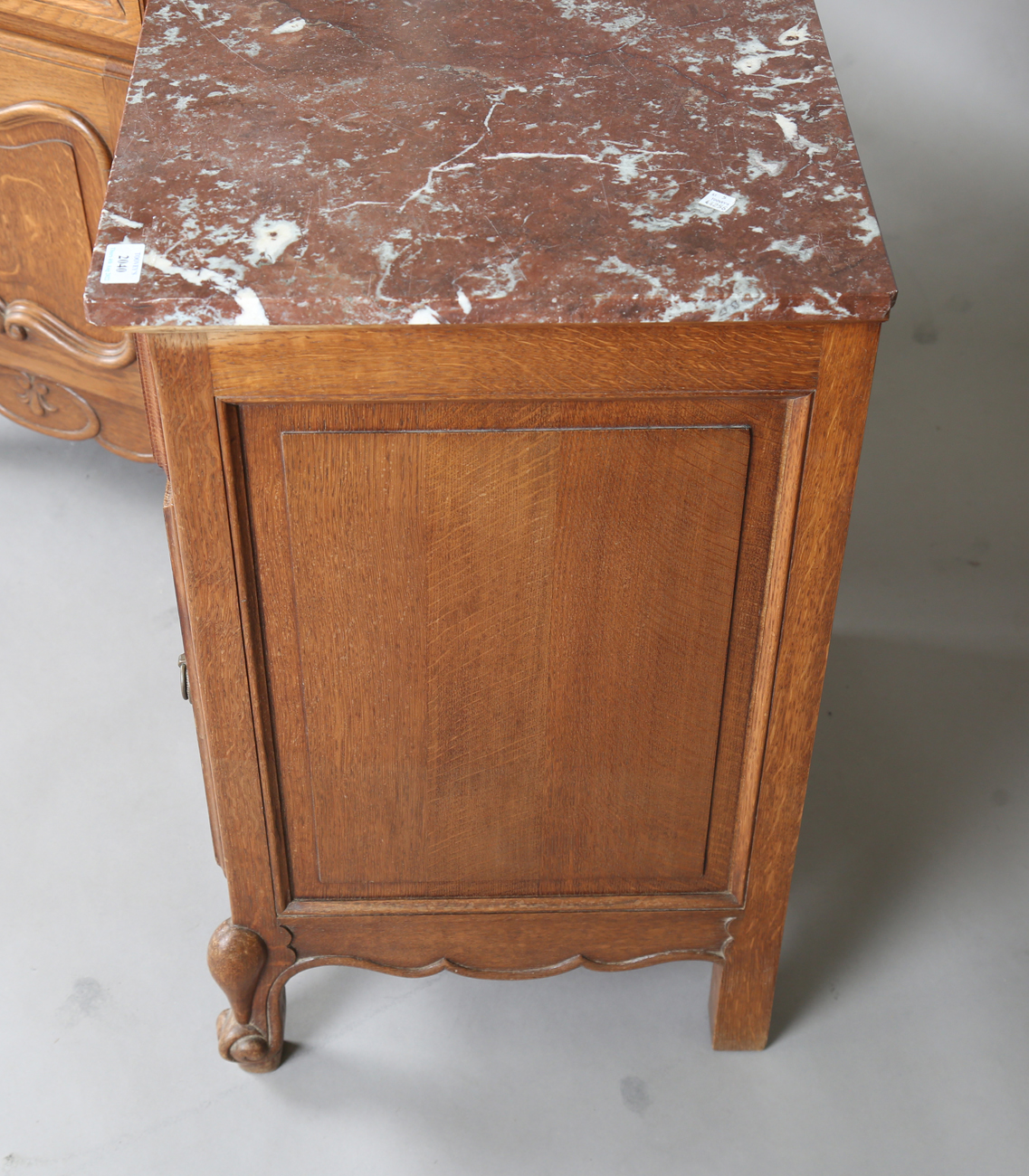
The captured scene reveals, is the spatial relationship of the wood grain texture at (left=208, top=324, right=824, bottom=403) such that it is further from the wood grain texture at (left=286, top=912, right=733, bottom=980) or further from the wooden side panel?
the wood grain texture at (left=286, top=912, right=733, bottom=980)

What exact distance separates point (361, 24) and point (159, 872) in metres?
1.15

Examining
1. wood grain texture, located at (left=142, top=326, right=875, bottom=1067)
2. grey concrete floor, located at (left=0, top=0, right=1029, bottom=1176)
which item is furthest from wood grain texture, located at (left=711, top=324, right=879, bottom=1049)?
grey concrete floor, located at (left=0, top=0, right=1029, bottom=1176)

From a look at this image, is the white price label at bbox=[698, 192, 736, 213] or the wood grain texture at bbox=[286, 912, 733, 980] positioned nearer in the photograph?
the white price label at bbox=[698, 192, 736, 213]

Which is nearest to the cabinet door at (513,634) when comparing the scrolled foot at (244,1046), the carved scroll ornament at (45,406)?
the scrolled foot at (244,1046)

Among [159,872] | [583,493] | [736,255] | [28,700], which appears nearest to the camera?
[736,255]

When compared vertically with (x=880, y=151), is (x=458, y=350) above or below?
above

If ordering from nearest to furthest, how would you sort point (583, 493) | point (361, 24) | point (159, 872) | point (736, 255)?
point (736, 255) → point (583, 493) → point (361, 24) → point (159, 872)

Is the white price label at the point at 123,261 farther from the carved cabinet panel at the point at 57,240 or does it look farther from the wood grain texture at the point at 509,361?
the carved cabinet panel at the point at 57,240

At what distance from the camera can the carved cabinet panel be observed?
185 centimetres

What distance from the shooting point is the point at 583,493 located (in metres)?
1.27

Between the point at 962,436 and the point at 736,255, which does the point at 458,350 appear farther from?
the point at 962,436

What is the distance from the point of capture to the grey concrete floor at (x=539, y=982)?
163cm

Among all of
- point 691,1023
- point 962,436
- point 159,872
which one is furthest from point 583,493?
point 962,436

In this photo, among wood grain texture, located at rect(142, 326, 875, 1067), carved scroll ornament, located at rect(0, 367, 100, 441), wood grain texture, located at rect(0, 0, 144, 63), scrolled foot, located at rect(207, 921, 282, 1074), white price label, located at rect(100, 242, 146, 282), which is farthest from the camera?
carved scroll ornament, located at rect(0, 367, 100, 441)
